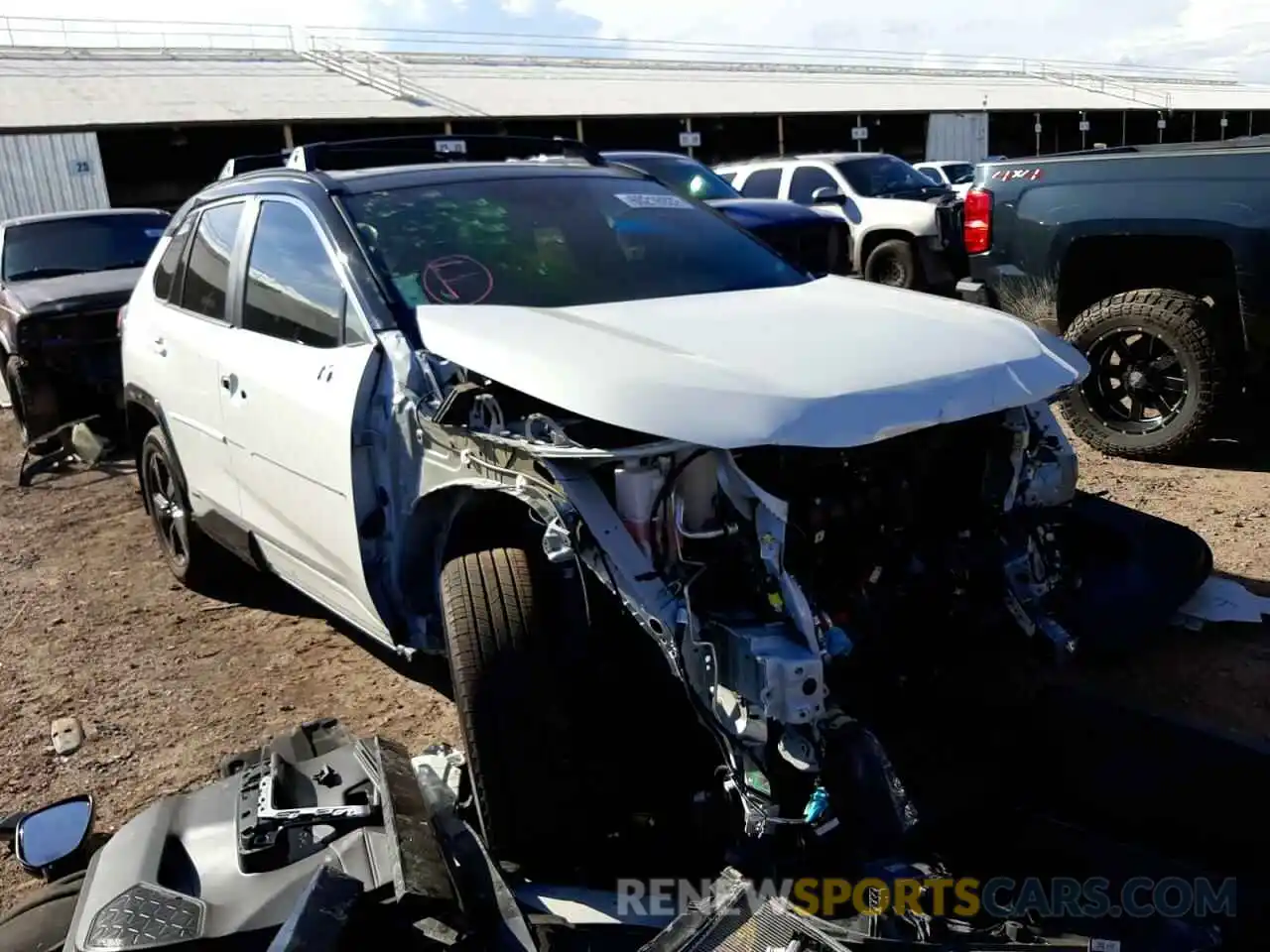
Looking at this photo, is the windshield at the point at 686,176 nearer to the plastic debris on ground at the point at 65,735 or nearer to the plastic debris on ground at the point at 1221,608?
the plastic debris on ground at the point at 1221,608

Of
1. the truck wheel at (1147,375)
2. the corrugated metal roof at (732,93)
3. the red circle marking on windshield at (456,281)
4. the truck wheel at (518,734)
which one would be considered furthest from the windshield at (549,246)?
the corrugated metal roof at (732,93)

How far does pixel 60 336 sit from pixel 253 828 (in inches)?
249

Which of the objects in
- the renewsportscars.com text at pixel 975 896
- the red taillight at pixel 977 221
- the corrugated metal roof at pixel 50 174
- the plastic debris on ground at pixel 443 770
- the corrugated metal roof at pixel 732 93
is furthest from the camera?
the corrugated metal roof at pixel 732 93

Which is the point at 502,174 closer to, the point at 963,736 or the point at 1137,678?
the point at 963,736

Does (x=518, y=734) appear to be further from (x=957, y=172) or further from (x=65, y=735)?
(x=957, y=172)

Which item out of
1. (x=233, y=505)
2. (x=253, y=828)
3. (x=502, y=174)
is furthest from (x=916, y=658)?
(x=233, y=505)

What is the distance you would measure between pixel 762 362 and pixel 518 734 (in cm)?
108

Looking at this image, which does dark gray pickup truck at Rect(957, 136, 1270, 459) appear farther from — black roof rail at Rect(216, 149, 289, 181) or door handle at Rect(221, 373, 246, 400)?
door handle at Rect(221, 373, 246, 400)

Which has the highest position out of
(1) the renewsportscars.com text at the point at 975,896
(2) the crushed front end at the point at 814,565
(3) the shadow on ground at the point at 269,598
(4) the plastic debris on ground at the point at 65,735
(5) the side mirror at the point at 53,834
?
(2) the crushed front end at the point at 814,565

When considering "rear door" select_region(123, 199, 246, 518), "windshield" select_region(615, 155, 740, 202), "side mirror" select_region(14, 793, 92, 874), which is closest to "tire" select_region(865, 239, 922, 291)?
"windshield" select_region(615, 155, 740, 202)

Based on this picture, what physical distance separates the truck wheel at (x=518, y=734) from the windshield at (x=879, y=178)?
1050 cm

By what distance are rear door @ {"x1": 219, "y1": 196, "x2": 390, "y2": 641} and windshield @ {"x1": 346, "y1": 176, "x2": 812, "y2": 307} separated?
0.76ft

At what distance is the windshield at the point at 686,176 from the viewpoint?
392 inches

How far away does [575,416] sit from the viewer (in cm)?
270
